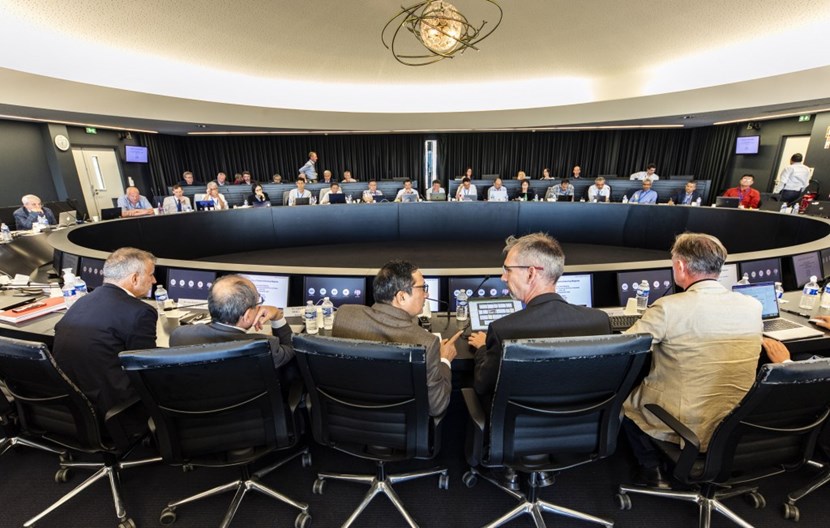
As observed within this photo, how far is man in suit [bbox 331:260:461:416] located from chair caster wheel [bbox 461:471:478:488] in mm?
567

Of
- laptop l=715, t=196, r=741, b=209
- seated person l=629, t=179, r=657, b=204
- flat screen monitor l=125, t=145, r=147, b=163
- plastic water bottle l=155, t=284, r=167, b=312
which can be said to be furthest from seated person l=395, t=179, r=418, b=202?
flat screen monitor l=125, t=145, r=147, b=163

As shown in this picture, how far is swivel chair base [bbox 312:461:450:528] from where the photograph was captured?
1468 millimetres

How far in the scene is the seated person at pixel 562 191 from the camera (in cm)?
718

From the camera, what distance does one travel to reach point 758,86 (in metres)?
5.71

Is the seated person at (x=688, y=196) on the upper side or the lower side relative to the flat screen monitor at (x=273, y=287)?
upper

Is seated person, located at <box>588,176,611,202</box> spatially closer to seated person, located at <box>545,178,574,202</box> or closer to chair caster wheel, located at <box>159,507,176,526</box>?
seated person, located at <box>545,178,574,202</box>

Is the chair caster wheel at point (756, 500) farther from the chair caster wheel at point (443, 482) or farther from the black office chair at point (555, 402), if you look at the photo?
the chair caster wheel at point (443, 482)

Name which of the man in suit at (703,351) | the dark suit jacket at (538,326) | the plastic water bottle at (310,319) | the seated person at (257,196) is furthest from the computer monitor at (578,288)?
the seated person at (257,196)

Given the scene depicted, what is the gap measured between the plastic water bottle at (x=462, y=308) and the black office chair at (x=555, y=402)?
0.66 metres

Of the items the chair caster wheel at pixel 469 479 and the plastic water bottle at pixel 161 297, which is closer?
the chair caster wheel at pixel 469 479

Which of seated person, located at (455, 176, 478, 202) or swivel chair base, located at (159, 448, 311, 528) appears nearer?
swivel chair base, located at (159, 448, 311, 528)

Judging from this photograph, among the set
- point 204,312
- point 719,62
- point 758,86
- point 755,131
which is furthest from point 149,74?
point 755,131

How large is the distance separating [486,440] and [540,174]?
1149 centimetres

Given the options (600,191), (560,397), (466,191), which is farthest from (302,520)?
(600,191)
